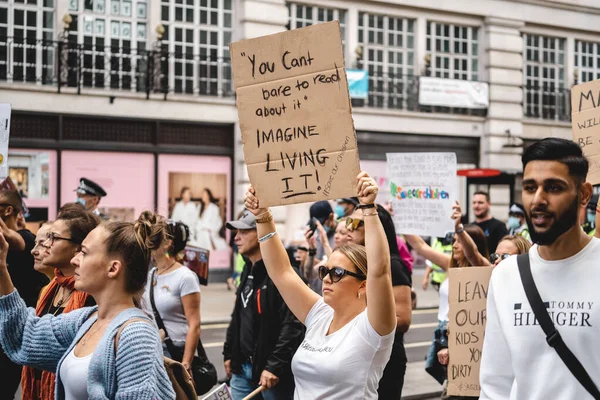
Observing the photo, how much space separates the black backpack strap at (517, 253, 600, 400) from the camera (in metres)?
2.90

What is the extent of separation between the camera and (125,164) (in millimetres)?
18766

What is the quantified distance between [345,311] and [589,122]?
2.12 meters

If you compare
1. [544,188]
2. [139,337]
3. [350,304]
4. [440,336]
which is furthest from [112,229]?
[440,336]

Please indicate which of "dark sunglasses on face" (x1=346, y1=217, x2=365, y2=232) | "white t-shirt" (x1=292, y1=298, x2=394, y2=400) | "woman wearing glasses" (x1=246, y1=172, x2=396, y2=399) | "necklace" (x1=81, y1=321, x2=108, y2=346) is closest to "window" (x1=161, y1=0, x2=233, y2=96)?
"dark sunglasses on face" (x1=346, y1=217, x2=365, y2=232)

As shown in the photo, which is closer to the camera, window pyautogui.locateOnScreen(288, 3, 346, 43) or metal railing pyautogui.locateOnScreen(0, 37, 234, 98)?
metal railing pyautogui.locateOnScreen(0, 37, 234, 98)

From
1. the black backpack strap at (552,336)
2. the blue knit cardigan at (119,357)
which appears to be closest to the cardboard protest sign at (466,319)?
the black backpack strap at (552,336)

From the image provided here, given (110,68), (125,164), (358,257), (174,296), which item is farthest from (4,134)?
(110,68)

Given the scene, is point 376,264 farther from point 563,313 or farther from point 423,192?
point 423,192

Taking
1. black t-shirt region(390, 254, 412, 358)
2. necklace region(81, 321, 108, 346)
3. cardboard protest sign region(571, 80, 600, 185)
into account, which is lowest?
necklace region(81, 321, 108, 346)

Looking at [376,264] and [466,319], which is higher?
[376,264]

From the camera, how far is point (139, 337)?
10.5 feet

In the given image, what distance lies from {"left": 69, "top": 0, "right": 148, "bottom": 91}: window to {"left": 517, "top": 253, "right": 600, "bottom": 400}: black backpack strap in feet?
54.2

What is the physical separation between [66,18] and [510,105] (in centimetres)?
1222

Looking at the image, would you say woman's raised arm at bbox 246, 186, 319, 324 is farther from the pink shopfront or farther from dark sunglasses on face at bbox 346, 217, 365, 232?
the pink shopfront
